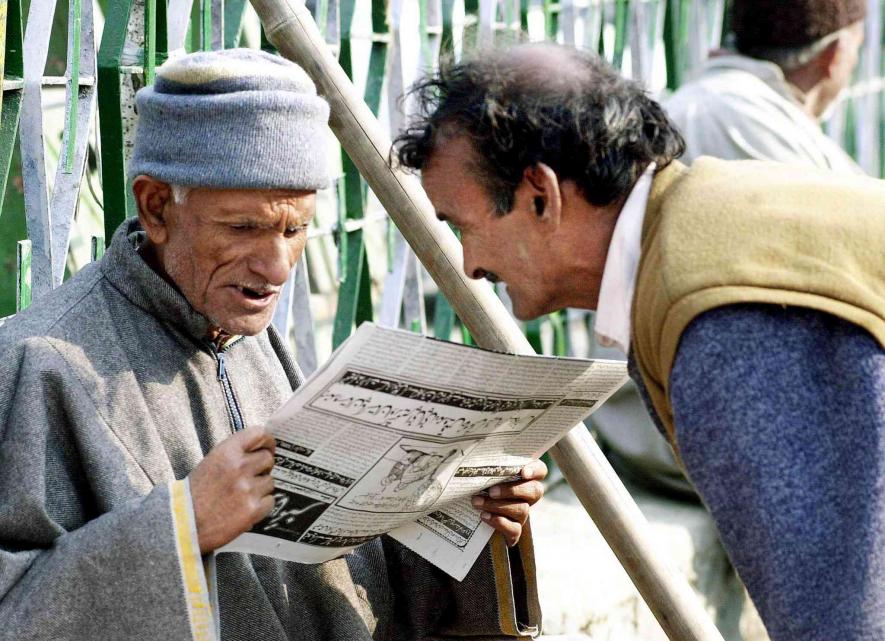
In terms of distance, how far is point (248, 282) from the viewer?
2.05 metres

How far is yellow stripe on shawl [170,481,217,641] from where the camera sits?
175 centimetres

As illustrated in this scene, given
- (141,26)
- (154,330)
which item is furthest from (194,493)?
(141,26)

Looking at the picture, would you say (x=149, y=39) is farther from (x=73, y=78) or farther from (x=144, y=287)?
(x=144, y=287)

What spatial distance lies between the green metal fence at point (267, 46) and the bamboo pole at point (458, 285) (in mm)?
166

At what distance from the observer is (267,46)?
3047mm

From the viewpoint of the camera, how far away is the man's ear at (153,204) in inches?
79.4

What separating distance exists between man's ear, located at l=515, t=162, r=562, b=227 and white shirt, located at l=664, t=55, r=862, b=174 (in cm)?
228

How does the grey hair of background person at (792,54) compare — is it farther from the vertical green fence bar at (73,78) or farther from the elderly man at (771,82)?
the vertical green fence bar at (73,78)

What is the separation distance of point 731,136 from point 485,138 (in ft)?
7.90

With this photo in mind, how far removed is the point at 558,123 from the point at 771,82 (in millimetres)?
2631

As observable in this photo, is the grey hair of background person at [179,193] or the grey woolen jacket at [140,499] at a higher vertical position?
the grey hair of background person at [179,193]

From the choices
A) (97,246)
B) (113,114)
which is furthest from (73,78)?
(97,246)

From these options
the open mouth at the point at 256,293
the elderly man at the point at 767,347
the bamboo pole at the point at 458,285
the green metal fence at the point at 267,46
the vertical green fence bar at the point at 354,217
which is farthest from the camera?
the vertical green fence bar at the point at 354,217

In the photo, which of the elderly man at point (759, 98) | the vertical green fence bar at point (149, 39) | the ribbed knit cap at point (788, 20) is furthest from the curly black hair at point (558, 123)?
the ribbed knit cap at point (788, 20)
